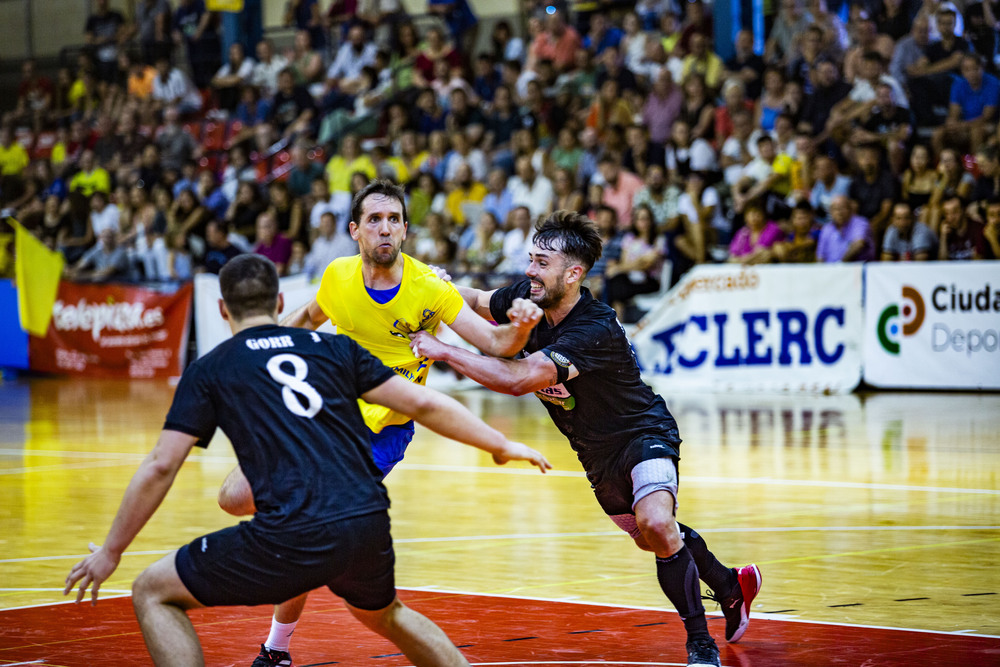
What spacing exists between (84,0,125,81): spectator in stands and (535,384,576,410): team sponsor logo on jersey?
24.3 metres

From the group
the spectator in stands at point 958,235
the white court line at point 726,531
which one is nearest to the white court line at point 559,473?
the white court line at point 726,531

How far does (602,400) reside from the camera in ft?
19.0

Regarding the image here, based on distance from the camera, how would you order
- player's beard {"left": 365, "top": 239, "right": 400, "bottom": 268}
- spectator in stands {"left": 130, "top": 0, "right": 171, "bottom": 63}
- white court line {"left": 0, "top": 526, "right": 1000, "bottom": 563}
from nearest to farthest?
1. player's beard {"left": 365, "top": 239, "right": 400, "bottom": 268}
2. white court line {"left": 0, "top": 526, "right": 1000, "bottom": 563}
3. spectator in stands {"left": 130, "top": 0, "right": 171, "bottom": 63}

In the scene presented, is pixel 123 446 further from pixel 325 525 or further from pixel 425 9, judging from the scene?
pixel 425 9

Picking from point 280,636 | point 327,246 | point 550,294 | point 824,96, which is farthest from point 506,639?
point 327,246

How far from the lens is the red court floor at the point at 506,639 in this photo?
544 cm

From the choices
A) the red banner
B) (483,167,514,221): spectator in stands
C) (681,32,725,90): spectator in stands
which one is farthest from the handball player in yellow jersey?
the red banner

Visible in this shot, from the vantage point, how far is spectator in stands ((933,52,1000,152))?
16.4m

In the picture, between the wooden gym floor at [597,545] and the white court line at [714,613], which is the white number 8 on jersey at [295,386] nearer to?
the wooden gym floor at [597,545]

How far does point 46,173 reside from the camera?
85.1 ft

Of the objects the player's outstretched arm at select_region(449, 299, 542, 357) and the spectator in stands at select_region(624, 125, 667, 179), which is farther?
the spectator in stands at select_region(624, 125, 667, 179)

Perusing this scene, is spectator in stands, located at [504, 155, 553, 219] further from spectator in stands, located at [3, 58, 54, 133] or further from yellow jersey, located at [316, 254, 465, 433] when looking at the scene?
spectator in stands, located at [3, 58, 54, 133]

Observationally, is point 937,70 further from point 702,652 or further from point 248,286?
point 248,286

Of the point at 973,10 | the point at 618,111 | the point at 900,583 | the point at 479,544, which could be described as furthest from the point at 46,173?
the point at 900,583
